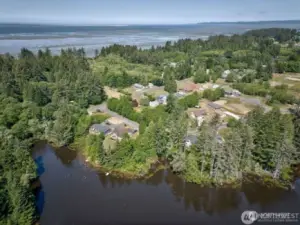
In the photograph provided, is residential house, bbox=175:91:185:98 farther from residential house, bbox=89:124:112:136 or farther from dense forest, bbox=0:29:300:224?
residential house, bbox=89:124:112:136

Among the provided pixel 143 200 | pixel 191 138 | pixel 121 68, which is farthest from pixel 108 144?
pixel 121 68

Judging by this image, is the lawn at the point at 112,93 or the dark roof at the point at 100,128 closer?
the dark roof at the point at 100,128

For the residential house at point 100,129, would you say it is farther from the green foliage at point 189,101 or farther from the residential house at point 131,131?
the green foliage at point 189,101

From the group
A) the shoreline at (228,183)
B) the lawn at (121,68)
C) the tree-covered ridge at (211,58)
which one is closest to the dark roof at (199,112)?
the shoreline at (228,183)

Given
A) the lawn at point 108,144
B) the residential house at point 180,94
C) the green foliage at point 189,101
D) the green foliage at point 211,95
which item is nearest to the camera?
the lawn at point 108,144

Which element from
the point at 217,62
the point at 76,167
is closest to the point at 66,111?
the point at 76,167

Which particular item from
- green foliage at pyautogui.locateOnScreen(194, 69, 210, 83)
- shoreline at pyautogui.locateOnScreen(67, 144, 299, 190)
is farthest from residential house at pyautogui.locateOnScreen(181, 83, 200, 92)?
shoreline at pyautogui.locateOnScreen(67, 144, 299, 190)
